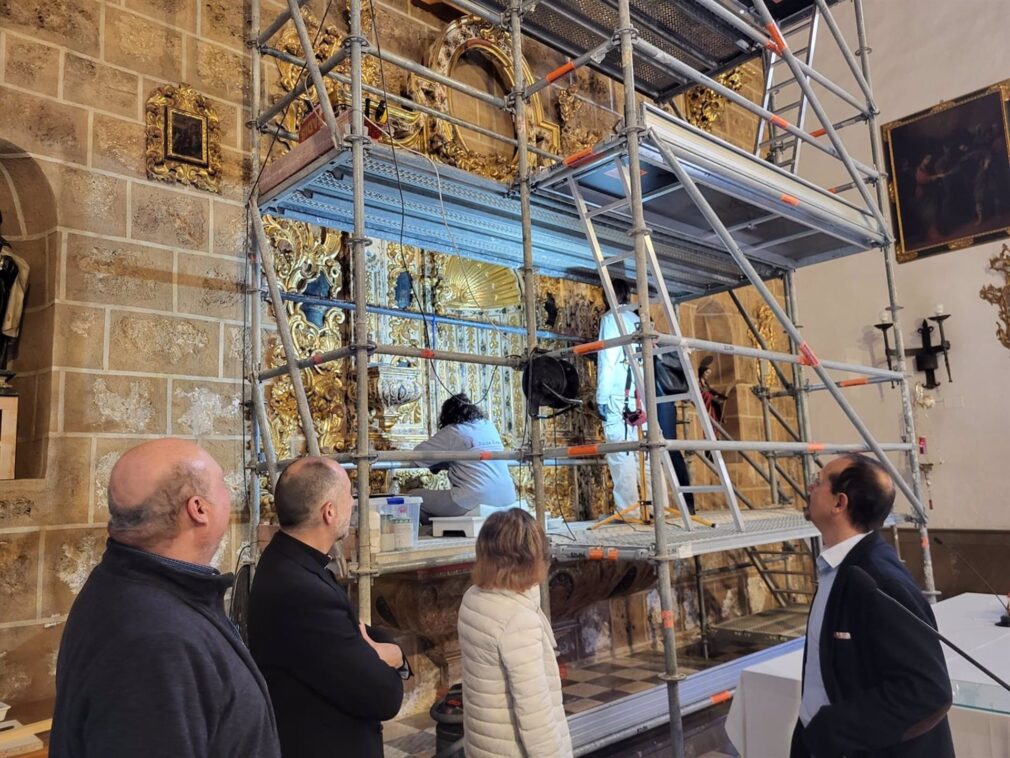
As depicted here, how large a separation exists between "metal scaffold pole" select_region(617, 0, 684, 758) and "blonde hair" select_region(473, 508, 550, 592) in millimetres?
1033

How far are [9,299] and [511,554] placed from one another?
3.08m

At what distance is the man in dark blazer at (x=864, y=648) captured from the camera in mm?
2010

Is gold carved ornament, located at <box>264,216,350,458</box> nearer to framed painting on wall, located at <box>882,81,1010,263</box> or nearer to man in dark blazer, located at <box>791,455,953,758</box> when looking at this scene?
man in dark blazer, located at <box>791,455,953,758</box>

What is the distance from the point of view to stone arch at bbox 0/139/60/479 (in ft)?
12.9

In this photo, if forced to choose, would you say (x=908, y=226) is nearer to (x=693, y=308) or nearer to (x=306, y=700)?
(x=693, y=308)

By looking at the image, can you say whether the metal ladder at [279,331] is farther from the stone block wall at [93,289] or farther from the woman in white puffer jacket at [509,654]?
the woman in white puffer jacket at [509,654]

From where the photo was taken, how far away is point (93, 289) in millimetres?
4078

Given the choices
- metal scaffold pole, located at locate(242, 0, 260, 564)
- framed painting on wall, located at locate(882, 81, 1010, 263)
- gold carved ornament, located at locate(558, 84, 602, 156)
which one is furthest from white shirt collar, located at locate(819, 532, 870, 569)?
framed painting on wall, located at locate(882, 81, 1010, 263)

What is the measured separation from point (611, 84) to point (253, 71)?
4449mm

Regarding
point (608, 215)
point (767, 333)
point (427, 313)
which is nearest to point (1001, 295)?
point (767, 333)

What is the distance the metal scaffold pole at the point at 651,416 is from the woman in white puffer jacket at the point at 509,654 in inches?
39.3

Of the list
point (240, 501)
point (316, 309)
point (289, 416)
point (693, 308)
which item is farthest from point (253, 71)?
point (693, 308)

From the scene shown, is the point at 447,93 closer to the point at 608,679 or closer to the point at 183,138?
the point at 183,138

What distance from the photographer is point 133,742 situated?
52.0 inches
